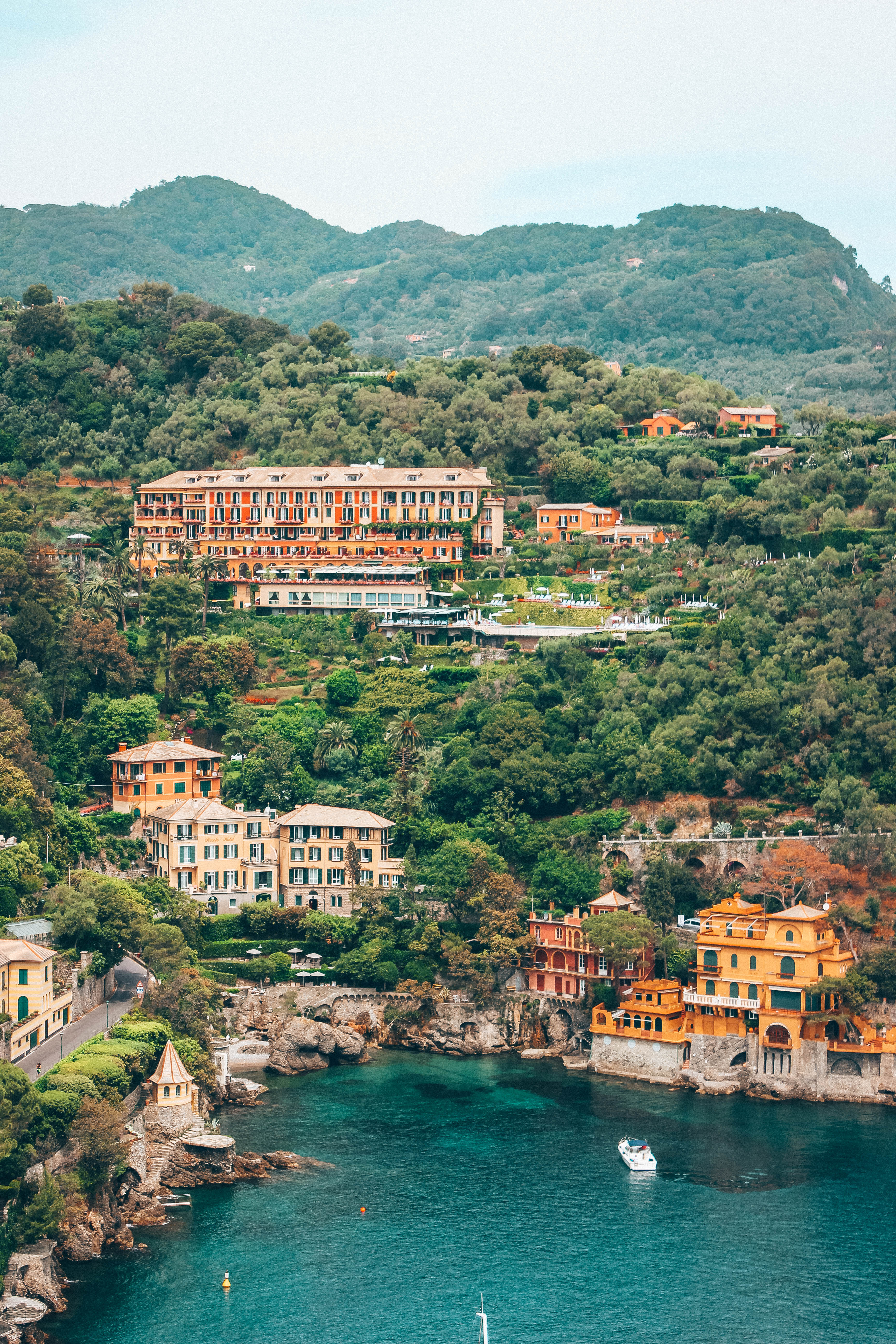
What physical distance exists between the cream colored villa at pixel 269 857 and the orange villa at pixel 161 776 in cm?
307

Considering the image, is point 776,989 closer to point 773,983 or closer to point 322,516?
point 773,983

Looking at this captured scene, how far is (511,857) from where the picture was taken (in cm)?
9769

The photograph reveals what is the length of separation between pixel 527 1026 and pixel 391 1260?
26.9m

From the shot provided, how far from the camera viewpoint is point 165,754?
102m

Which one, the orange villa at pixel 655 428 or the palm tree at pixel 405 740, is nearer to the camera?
the palm tree at pixel 405 740

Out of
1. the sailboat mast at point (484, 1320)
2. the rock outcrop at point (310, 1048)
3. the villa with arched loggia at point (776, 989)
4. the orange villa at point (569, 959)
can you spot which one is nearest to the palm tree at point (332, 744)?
the orange villa at point (569, 959)

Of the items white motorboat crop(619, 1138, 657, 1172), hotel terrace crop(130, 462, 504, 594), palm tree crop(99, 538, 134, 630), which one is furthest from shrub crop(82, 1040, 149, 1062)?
hotel terrace crop(130, 462, 504, 594)

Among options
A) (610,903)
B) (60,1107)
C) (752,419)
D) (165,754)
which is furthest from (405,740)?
(752,419)

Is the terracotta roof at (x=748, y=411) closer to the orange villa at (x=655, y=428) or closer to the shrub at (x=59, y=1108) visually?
the orange villa at (x=655, y=428)

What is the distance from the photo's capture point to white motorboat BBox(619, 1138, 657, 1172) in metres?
72.8

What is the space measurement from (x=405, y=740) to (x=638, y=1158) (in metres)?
37.1

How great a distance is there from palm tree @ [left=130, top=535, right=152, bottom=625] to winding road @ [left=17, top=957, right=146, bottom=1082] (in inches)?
1426

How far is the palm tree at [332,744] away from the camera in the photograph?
10631 centimetres

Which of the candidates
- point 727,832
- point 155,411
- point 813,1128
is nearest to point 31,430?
point 155,411
